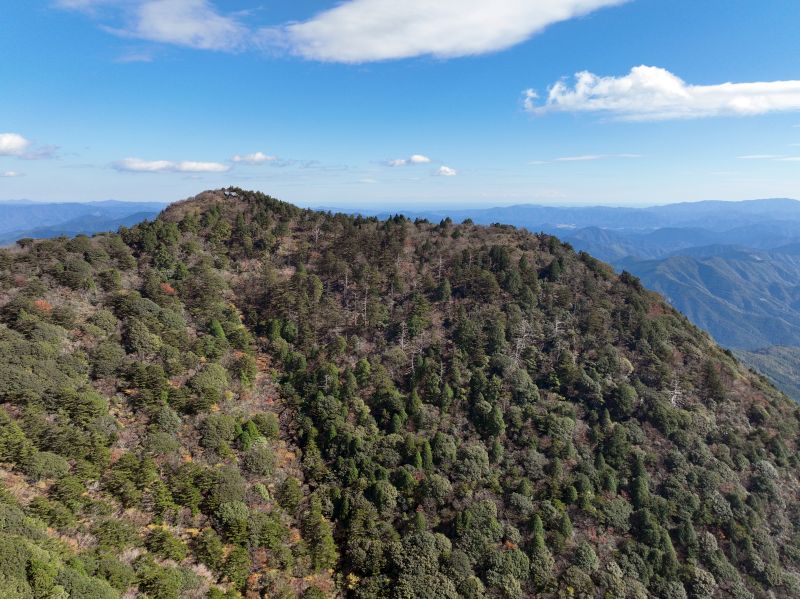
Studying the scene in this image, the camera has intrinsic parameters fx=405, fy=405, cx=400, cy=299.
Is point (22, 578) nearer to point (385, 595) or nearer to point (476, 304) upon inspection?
point (385, 595)

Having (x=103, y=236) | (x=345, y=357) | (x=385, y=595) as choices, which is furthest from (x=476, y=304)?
(x=103, y=236)

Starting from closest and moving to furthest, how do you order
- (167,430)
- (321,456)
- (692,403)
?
(167,430) → (321,456) → (692,403)

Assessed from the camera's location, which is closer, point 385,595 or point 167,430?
point 385,595

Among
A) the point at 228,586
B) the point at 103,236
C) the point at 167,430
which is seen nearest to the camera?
the point at 228,586

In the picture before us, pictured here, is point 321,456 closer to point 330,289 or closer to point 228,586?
point 228,586

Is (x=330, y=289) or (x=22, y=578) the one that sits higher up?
(x=330, y=289)

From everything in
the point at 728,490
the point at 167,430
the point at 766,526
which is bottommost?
the point at 766,526

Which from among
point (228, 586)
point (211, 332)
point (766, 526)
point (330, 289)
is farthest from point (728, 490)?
point (211, 332)
